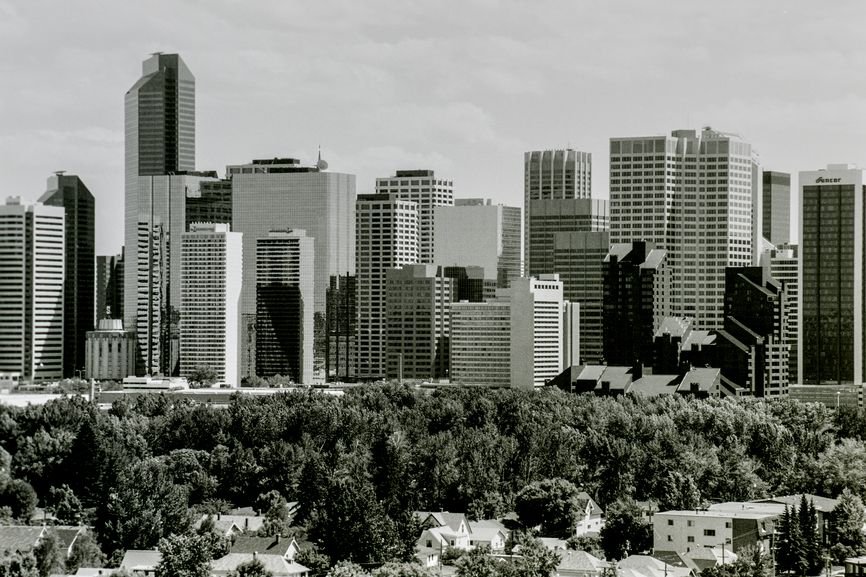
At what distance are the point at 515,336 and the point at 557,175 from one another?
27632 millimetres

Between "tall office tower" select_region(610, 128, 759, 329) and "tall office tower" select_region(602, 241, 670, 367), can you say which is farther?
"tall office tower" select_region(610, 128, 759, 329)

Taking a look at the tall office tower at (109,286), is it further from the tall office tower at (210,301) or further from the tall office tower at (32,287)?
the tall office tower at (32,287)

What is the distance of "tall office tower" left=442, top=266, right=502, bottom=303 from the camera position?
99.0 meters

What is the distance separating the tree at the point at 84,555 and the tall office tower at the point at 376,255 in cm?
6179

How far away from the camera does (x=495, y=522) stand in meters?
44.8

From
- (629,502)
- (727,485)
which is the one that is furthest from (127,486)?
(727,485)

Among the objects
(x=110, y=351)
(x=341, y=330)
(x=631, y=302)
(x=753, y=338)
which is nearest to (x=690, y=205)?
(x=631, y=302)

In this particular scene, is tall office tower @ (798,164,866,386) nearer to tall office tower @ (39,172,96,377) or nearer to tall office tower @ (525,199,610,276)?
tall office tower @ (525,199,610,276)

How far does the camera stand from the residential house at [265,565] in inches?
1409

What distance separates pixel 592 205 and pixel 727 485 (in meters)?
57.3

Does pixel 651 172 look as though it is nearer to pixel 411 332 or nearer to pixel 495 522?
pixel 411 332

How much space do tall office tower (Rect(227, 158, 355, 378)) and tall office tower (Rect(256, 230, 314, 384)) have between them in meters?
1.71

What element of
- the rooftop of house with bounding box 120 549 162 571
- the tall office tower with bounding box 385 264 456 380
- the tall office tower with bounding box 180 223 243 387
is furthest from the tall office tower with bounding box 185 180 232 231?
the rooftop of house with bounding box 120 549 162 571

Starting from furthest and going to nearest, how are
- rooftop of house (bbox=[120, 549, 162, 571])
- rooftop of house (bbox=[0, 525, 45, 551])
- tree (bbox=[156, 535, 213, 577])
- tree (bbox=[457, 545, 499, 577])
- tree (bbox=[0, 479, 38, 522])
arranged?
tree (bbox=[0, 479, 38, 522]) < rooftop of house (bbox=[120, 549, 162, 571]) < rooftop of house (bbox=[0, 525, 45, 551]) < tree (bbox=[156, 535, 213, 577]) < tree (bbox=[457, 545, 499, 577])
